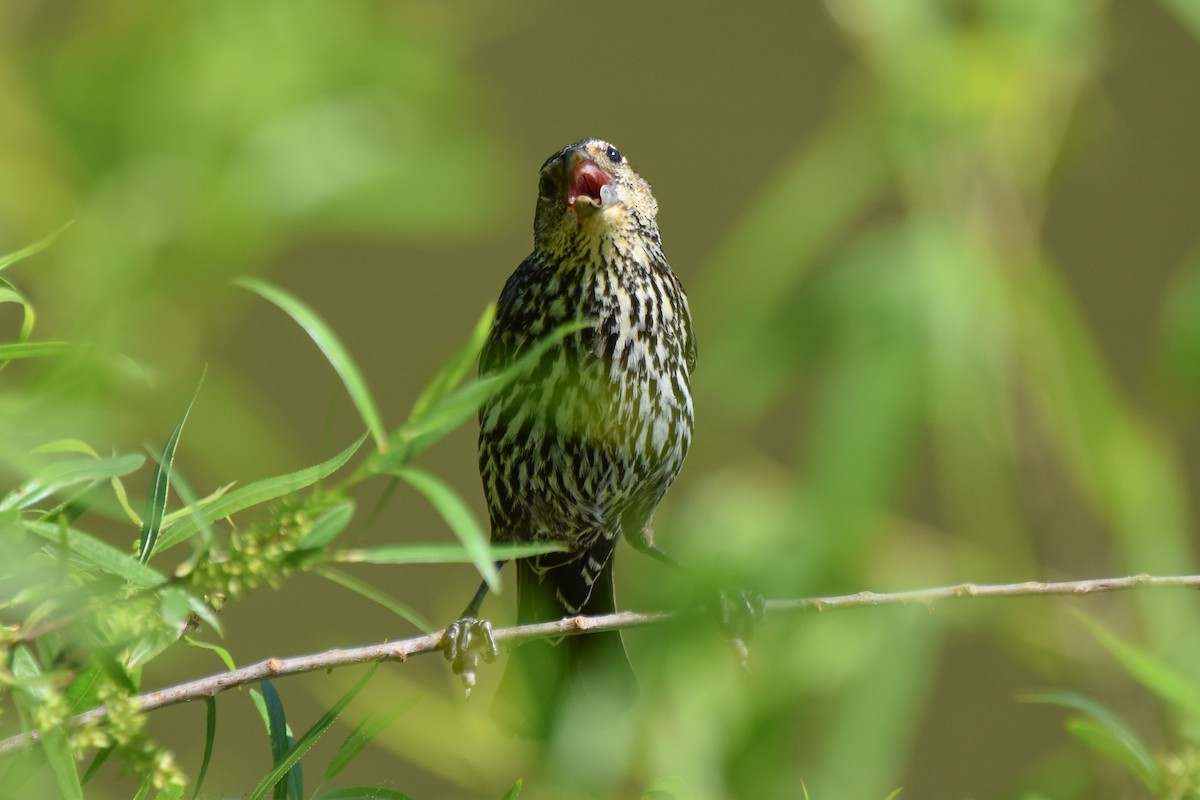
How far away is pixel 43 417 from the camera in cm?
113

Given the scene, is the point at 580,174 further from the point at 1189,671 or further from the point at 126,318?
the point at 1189,671

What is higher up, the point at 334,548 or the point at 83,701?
the point at 334,548

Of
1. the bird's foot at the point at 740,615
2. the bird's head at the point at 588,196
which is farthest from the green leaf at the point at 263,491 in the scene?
the bird's foot at the point at 740,615

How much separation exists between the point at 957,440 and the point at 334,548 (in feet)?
6.04

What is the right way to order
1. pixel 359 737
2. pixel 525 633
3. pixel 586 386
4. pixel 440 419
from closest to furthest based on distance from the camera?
pixel 440 419, pixel 359 737, pixel 525 633, pixel 586 386

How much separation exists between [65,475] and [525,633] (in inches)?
19.7

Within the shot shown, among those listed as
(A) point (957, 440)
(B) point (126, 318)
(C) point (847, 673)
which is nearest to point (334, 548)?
(B) point (126, 318)

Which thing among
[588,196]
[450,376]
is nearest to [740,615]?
[588,196]

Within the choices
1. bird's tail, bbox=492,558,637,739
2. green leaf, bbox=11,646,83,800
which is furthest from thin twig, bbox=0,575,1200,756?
bird's tail, bbox=492,558,637,739

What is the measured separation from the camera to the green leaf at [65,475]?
39.8 inches

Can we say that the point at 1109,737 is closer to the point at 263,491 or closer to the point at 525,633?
the point at 525,633

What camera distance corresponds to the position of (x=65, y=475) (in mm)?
1038

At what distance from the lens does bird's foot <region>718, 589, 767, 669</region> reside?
2500 millimetres

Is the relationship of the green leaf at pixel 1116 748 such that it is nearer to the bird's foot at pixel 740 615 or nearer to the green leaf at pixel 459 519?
the green leaf at pixel 459 519
